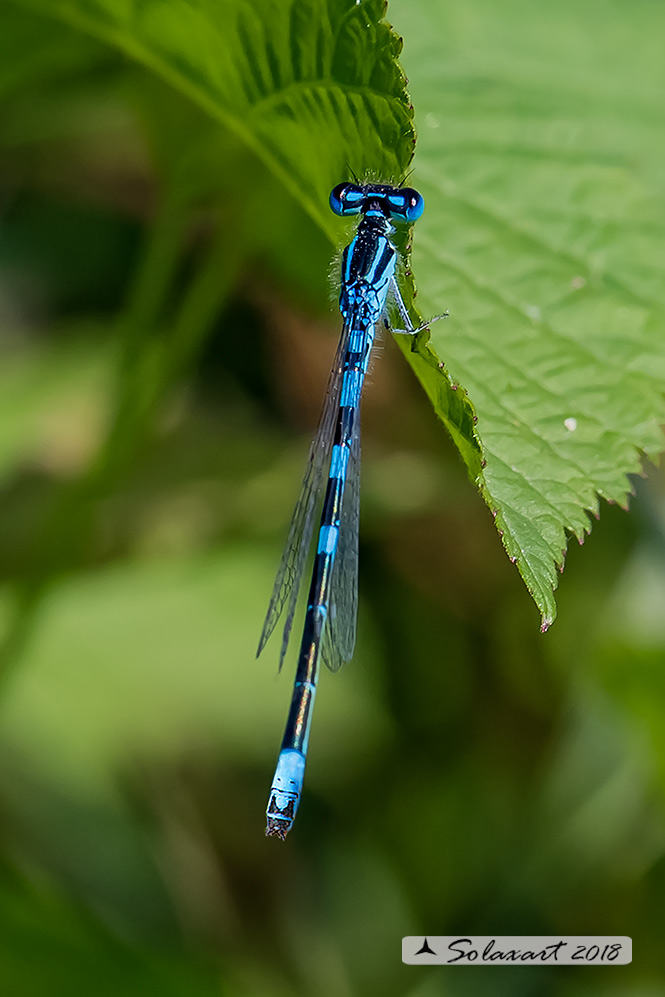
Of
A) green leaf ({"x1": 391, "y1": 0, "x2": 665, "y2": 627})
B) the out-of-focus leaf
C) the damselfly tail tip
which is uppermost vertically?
green leaf ({"x1": 391, "y1": 0, "x2": 665, "y2": 627})

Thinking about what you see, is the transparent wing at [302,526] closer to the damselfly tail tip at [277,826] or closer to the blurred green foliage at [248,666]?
the blurred green foliage at [248,666]

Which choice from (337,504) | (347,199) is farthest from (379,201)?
(337,504)

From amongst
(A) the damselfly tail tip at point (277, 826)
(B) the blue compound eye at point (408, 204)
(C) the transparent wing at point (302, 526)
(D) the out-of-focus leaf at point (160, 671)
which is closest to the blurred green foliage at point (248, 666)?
(D) the out-of-focus leaf at point (160, 671)

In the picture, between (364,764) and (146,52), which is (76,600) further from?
(146,52)

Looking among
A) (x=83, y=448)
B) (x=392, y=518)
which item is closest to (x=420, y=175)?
(x=392, y=518)

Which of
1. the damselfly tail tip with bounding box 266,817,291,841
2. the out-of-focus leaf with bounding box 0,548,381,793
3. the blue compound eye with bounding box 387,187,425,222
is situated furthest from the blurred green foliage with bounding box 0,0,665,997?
the blue compound eye with bounding box 387,187,425,222

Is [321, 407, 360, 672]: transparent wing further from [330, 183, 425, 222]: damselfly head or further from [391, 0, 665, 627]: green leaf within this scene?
[391, 0, 665, 627]: green leaf
